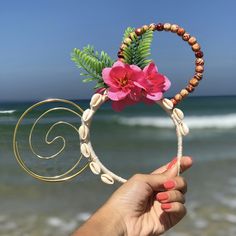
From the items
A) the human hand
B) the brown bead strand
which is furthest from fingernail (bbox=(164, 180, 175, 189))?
the brown bead strand

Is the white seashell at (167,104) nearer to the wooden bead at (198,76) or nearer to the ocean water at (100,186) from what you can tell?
the wooden bead at (198,76)

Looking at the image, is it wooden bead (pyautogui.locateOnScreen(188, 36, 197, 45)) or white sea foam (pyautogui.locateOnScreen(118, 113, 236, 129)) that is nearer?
wooden bead (pyautogui.locateOnScreen(188, 36, 197, 45))

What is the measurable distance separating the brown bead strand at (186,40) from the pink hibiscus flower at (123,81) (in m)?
0.06

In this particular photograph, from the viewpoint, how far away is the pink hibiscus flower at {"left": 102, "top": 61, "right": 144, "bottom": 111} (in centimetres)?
202

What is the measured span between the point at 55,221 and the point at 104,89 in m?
3.18

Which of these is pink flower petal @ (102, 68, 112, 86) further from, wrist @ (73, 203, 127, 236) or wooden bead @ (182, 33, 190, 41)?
wrist @ (73, 203, 127, 236)

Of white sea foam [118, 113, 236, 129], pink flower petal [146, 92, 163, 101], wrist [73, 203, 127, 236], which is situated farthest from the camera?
white sea foam [118, 113, 236, 129]

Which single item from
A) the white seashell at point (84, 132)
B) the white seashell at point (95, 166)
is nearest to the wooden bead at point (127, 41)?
the white seashell at point (84, 132)

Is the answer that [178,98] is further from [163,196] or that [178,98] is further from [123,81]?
[163,196]

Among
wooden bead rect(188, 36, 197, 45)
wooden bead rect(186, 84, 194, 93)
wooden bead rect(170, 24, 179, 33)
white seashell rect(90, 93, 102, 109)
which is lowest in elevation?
white seashell rect(90, 93, 102, 109)

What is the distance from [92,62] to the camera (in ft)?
6.83

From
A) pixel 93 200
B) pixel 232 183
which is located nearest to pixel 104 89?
pixel 93 200

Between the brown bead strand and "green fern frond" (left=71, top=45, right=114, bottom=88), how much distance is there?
0.21 feet

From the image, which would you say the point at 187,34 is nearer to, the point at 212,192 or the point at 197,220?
the point at 197,220
